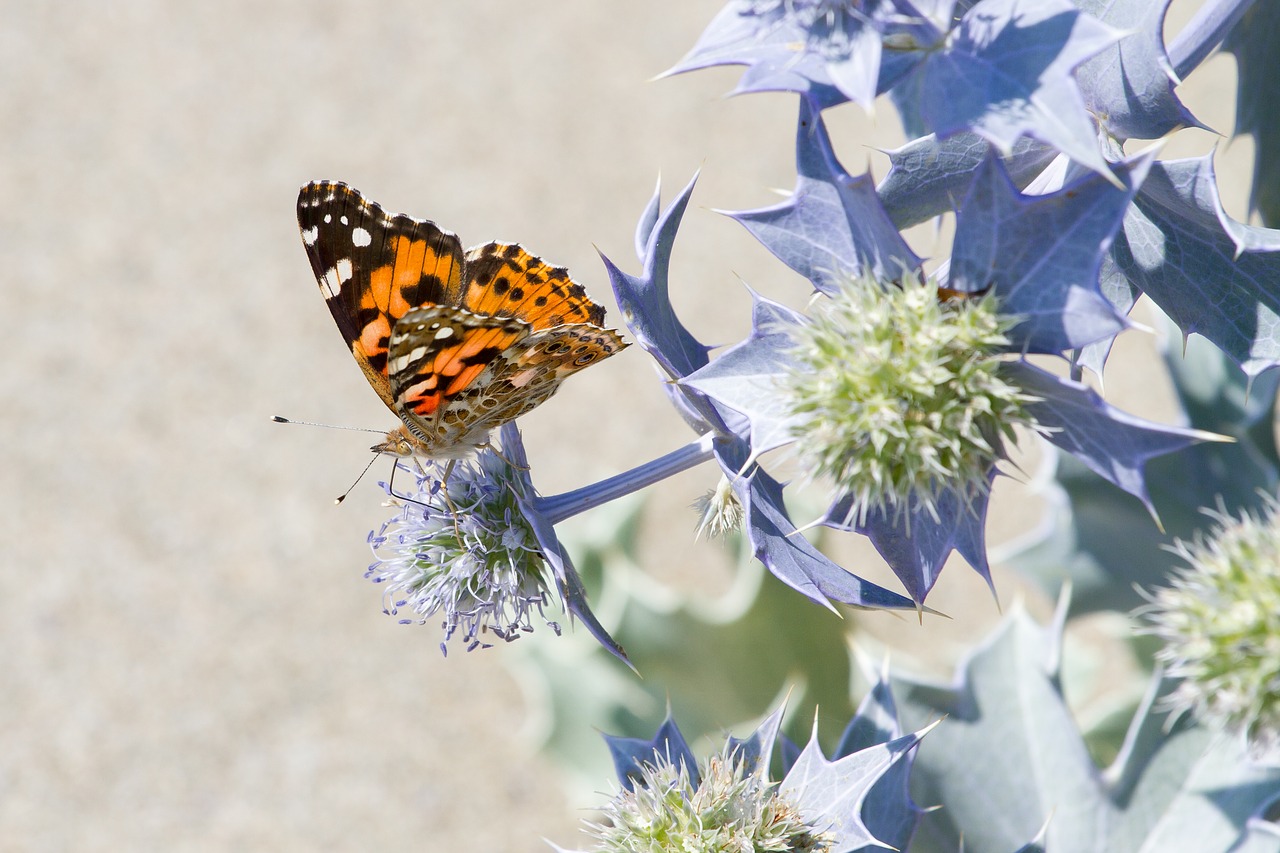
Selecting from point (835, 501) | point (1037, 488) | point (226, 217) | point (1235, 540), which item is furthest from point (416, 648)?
point (1235, 540)

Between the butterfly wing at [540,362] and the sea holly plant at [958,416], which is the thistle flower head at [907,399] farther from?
the butterfly wing at [540,362]

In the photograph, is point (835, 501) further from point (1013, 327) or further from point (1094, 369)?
point (1094, 369)

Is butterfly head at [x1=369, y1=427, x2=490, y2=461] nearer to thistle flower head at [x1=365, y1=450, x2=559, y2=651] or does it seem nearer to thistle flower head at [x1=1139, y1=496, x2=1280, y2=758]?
thistle flower head at [x1=365, y1=450, x2=559, y2=651]

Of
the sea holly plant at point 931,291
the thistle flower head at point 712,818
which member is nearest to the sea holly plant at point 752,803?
the thistle flower head at point 712,818

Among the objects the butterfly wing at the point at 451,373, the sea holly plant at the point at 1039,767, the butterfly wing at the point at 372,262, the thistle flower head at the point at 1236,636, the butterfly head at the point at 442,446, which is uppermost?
the butterfly wing at the point at 372,262

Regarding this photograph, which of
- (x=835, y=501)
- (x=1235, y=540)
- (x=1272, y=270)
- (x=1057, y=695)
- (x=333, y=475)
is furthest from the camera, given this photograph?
(x=333, y=475)

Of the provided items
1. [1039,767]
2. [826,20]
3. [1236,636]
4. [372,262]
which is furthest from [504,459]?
[1039,767]
